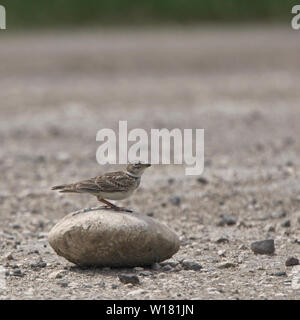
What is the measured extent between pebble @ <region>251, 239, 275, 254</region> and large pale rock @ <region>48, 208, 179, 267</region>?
2.76 ft

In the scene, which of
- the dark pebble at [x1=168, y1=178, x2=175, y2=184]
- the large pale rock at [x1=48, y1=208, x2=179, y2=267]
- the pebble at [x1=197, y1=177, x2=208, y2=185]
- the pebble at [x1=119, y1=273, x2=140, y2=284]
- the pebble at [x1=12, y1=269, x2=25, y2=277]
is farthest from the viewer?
the dark pebble at [x1=168, y1=178, x2=175, y2=184]

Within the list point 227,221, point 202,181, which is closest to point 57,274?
point 227,221

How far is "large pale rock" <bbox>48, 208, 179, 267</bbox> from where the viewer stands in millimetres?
7199

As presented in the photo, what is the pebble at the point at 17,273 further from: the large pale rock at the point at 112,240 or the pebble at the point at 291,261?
the pebble at the point at 291,261

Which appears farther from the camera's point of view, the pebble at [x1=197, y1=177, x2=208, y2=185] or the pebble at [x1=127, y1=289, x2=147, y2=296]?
the pebble at [x1=197, y1=177, x2=208, y2=185]

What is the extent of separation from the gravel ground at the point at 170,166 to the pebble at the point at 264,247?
6cm

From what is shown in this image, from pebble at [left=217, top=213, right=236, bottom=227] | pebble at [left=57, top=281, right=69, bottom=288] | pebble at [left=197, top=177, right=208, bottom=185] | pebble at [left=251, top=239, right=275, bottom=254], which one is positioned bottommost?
pebble at [left=57, top=281, right=69, bottom=288]

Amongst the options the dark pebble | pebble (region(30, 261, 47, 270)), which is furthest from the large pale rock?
the dark pebble

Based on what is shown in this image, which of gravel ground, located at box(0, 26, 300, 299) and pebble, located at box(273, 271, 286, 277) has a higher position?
gravel ground, located at box(0, 26, 300, 299)

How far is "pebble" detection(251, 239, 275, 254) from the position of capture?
7.88 meters

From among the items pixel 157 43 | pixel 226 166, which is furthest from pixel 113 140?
pixel 157 43

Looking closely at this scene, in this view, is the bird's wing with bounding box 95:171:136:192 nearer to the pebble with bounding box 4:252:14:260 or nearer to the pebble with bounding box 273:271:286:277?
the pebble with bounding box 4:252:14:260

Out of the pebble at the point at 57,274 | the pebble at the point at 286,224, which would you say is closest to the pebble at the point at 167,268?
the pebble at the point at 57,274

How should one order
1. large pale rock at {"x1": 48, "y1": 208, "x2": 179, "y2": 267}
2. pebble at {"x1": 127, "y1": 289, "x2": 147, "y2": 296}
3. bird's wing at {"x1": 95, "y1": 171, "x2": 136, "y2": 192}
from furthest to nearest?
bird's wing at {"x1": 95, "y1": 171, "x2": 136, "y2": 192} → large pale rock at {"x1": 48, "y1": 208, "x2": 179, "y2": 267} → pebble at {"x1": 127, "y1": 289, "x2": 147, "y2": 296}
